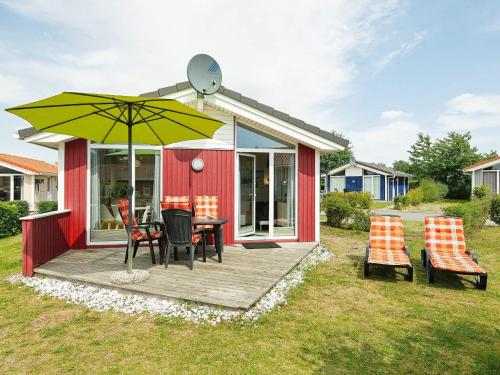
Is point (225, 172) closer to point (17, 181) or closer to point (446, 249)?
point (446, 249)

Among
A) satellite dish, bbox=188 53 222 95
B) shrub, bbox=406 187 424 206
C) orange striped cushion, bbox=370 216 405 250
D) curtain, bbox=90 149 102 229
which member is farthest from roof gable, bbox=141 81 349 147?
shrub, bbox=406 187 424 206

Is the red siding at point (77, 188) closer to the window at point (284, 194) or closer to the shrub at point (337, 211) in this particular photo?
the window at point (284, 194)

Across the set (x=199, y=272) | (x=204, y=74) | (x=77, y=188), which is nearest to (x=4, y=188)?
(x=77, y=188)

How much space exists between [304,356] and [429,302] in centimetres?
238

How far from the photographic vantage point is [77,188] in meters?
6.35

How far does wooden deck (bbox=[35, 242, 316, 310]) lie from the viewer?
147 inches

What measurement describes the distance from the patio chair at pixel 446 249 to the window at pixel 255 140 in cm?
356

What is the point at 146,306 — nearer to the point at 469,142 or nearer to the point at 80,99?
the point at 80,99

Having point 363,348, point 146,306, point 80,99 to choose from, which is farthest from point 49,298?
point 363,348

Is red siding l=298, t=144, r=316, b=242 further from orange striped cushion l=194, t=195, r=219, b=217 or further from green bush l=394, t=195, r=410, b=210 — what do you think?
green bush l=394, t=195, r=410, b=210

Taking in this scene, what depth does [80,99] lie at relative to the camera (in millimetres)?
3207

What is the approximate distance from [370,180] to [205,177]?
24.3 metres

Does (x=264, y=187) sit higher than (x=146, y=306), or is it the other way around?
(x=264, y=187)

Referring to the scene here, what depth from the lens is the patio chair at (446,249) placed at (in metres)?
4.60
